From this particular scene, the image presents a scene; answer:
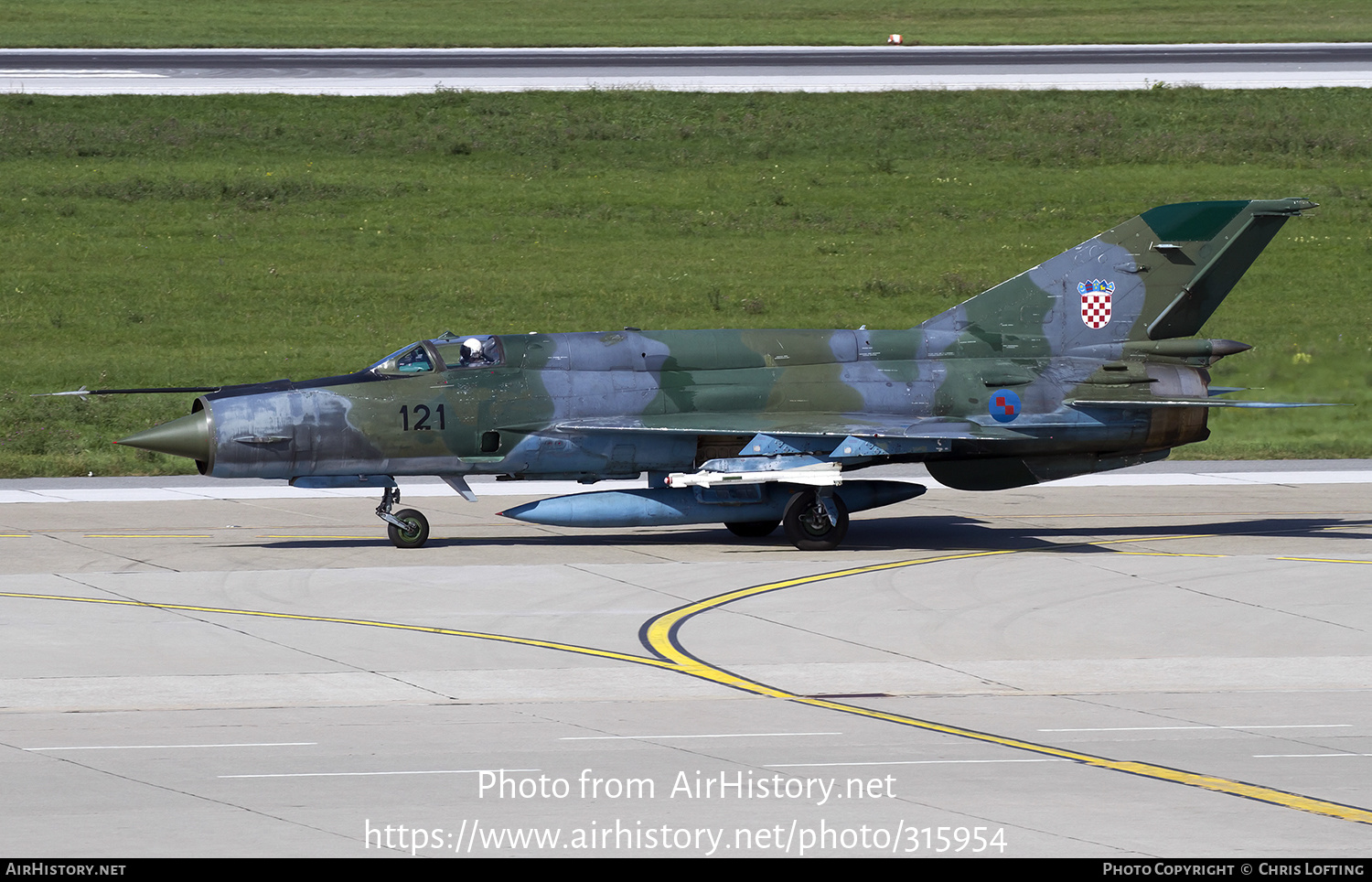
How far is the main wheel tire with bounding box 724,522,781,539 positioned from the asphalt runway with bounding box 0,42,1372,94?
30498mm

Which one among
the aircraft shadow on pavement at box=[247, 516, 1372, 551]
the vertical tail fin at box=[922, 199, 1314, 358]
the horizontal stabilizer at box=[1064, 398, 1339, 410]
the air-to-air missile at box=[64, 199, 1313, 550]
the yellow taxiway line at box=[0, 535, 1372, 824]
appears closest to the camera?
the yellow taxiway line at box=[0, 535, 1372, 824]

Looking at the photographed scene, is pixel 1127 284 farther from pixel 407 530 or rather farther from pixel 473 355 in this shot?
pixel 407 530

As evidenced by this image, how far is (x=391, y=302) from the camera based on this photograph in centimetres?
3866

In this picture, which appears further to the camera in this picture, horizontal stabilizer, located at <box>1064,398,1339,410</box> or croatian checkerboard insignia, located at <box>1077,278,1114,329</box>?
croatian checkerboard insignia, located at <box>1077,278,1114,329</box>

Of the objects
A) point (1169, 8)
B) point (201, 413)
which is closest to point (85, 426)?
point (201, 413)

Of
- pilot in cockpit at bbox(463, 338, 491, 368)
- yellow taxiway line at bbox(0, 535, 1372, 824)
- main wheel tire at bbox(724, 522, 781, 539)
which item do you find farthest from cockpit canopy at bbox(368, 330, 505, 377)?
yellow taxiway line at bbox(0, 535, 1372, 824)

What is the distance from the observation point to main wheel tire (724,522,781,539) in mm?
21797

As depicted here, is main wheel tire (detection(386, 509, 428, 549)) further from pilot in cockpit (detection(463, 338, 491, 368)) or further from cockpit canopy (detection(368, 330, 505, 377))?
pilot in cockpit (detection(463, 338, 491, 368))

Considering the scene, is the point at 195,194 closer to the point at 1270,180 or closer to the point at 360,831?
the point at 1270,180

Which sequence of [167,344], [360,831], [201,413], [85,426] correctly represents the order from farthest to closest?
[167,344] → [85,426] → [201,413] → [360,831]

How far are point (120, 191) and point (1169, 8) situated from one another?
45.0m

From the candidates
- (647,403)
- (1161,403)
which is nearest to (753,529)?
(647,403)

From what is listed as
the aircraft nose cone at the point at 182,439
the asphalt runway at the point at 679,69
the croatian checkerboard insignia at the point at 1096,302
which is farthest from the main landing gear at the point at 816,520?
the asphalt runway at the point at 679,69

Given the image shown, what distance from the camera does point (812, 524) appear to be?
2078 cm
